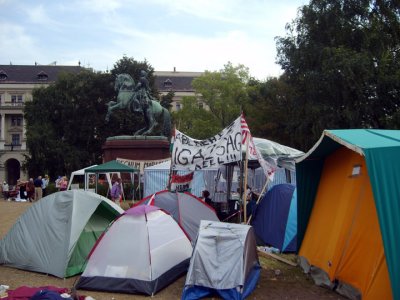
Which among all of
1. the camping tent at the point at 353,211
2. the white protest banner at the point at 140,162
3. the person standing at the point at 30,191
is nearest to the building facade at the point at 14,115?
the person standing at the point at 30,191

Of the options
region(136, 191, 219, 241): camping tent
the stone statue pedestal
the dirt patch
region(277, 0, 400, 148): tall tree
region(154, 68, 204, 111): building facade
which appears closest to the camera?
the dirt patch

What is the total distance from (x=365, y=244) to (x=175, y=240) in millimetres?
3462

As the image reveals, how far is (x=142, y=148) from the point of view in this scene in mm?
25875

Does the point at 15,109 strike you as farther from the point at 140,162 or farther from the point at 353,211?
the point at 353,211

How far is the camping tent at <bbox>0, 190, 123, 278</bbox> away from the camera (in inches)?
351

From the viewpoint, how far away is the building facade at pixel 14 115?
7106 centimetres

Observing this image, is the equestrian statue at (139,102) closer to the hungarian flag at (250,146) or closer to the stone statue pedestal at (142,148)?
the stone statue pedestal at (142,148)

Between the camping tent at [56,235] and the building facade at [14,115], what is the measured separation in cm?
6391

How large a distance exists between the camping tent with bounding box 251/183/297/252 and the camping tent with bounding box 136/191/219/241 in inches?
63.9

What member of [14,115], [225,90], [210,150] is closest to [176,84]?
[14,115]

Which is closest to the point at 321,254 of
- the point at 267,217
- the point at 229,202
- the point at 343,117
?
the point at 267,217

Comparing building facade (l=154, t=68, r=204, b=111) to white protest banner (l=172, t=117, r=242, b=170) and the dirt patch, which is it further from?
the dirt patch

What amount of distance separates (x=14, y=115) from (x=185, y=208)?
223ft

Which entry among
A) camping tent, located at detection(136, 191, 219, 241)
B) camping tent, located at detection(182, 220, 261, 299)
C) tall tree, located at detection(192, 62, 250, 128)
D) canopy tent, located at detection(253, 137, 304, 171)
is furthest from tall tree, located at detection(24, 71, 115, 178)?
camping tent, located at detection(182, 220, 261, 299)
